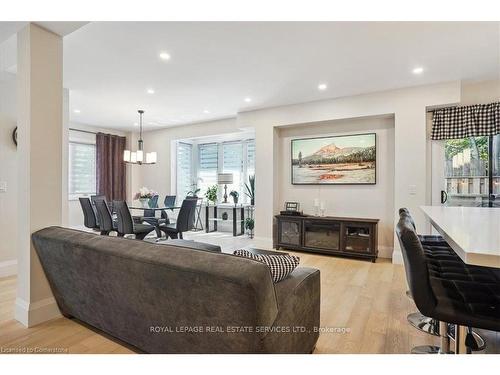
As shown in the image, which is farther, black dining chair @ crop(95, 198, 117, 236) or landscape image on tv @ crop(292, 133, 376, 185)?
landscape image on tv @ crop(292, 133, 376, 185)

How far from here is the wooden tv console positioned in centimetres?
431

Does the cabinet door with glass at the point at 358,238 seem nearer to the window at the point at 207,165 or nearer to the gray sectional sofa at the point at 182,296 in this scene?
the gray sectional sofa at the point at 182,296

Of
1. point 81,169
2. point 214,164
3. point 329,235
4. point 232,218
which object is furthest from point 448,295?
point 81,169

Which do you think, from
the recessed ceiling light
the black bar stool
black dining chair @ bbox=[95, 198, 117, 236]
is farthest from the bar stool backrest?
black dining chair @ bbox=[95, 198, 117, 236]

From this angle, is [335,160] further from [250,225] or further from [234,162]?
[234,162]

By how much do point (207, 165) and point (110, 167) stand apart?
2.30 meters

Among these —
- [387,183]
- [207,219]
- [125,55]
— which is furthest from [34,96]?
[207,219]

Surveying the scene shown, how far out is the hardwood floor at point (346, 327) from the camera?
199 cm

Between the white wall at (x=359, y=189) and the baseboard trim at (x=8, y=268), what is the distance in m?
3.96

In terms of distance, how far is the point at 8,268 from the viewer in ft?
11.6

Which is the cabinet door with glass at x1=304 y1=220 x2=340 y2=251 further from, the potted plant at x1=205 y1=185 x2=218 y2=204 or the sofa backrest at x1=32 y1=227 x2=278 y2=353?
the sofa backrest at x1=32 y1=227 x2=278 y2=353

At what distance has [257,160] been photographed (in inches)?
212

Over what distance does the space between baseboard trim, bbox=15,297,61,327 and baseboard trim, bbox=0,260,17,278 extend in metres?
1.55

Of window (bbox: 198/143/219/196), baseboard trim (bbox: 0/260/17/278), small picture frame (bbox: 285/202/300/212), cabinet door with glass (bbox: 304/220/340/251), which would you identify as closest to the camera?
baseboard trim (bbox: 0/260/17/278)
